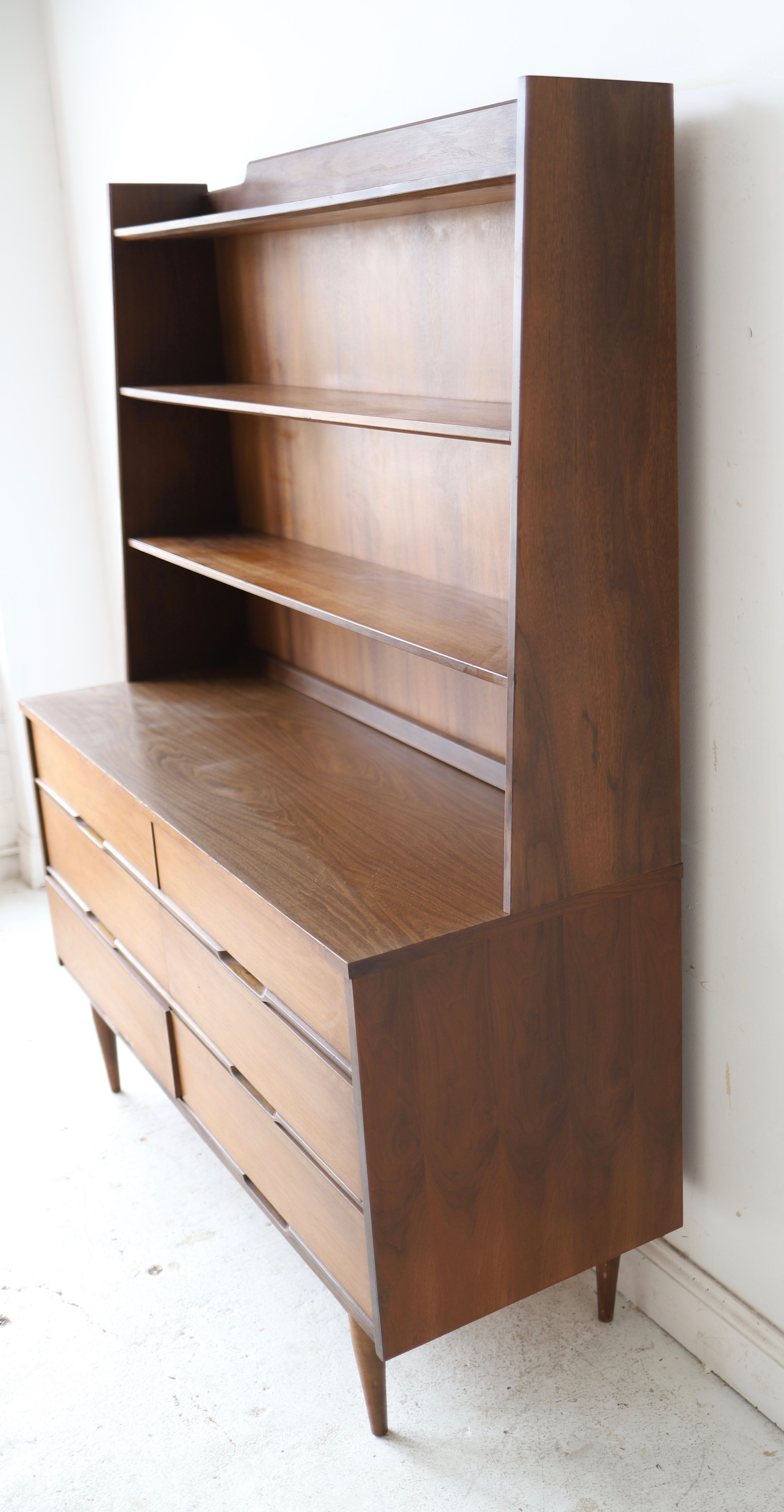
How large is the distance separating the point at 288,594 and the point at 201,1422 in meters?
1.31

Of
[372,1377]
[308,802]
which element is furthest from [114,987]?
[372,1377]

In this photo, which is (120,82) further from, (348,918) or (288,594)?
(348,918)

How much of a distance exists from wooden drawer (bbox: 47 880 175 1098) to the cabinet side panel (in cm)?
57

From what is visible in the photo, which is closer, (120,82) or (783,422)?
(783,422)

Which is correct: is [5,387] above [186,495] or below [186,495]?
above

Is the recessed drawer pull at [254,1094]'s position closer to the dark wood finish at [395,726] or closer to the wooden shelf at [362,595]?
the dark wood finish at [395,726]

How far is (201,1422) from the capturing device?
6.05 ft

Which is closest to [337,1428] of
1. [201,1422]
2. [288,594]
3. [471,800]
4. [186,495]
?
[201,1422]

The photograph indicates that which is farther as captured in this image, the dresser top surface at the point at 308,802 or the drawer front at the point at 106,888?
the drawer front at the point at 106,888

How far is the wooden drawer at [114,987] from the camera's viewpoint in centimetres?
222

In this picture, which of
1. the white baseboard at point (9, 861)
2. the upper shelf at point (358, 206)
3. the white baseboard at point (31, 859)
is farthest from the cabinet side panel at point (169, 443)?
the white baseboard at point (9, 861)

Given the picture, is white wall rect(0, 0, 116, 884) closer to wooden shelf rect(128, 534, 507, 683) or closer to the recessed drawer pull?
wooden shelf rect(128, 534, 507, 683)

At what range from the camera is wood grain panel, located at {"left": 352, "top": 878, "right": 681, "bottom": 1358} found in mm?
1508

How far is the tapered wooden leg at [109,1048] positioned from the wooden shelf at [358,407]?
1336mm
